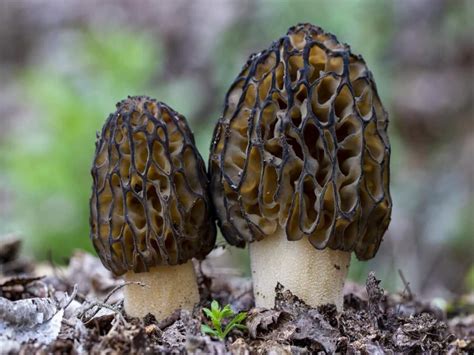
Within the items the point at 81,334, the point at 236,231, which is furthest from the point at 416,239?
the point at 81,334

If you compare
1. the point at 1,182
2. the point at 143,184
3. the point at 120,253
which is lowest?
the point at 120,253

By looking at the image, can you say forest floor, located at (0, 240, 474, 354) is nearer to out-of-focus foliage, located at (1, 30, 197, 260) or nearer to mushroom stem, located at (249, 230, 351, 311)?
mushroom stem, located at (249, 230, 351, 311)

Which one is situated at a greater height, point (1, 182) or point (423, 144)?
point (423, 144)

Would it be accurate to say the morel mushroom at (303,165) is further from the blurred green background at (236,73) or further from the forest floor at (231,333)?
the blurred green background at (236,73)

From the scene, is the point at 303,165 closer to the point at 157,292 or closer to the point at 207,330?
the point at 207,330

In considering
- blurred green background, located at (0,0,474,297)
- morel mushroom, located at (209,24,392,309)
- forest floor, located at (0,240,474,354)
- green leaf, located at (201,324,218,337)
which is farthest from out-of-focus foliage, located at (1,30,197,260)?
green leaf, located at (201,324,218,337)

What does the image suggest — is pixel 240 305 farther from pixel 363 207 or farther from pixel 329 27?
pixel 329 27

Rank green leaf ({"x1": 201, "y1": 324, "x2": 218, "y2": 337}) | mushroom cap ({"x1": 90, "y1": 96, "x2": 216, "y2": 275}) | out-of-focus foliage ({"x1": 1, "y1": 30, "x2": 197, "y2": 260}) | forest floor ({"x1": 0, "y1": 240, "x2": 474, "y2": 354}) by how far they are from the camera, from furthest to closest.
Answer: out-of-focus foliage ({"x1": 1, "y1": 30, "x2": 197, "y2": 260})
mushroom cap ({"x1": 90, "y1": 96, "x2": 216, "y2": 275})
green leaf ({"x1": 201, "y1": 324, "x2": 218, "y2": 337})
forest floor ({"x1": 0, "y1": 240, "x2": 474, "y2": 354})
